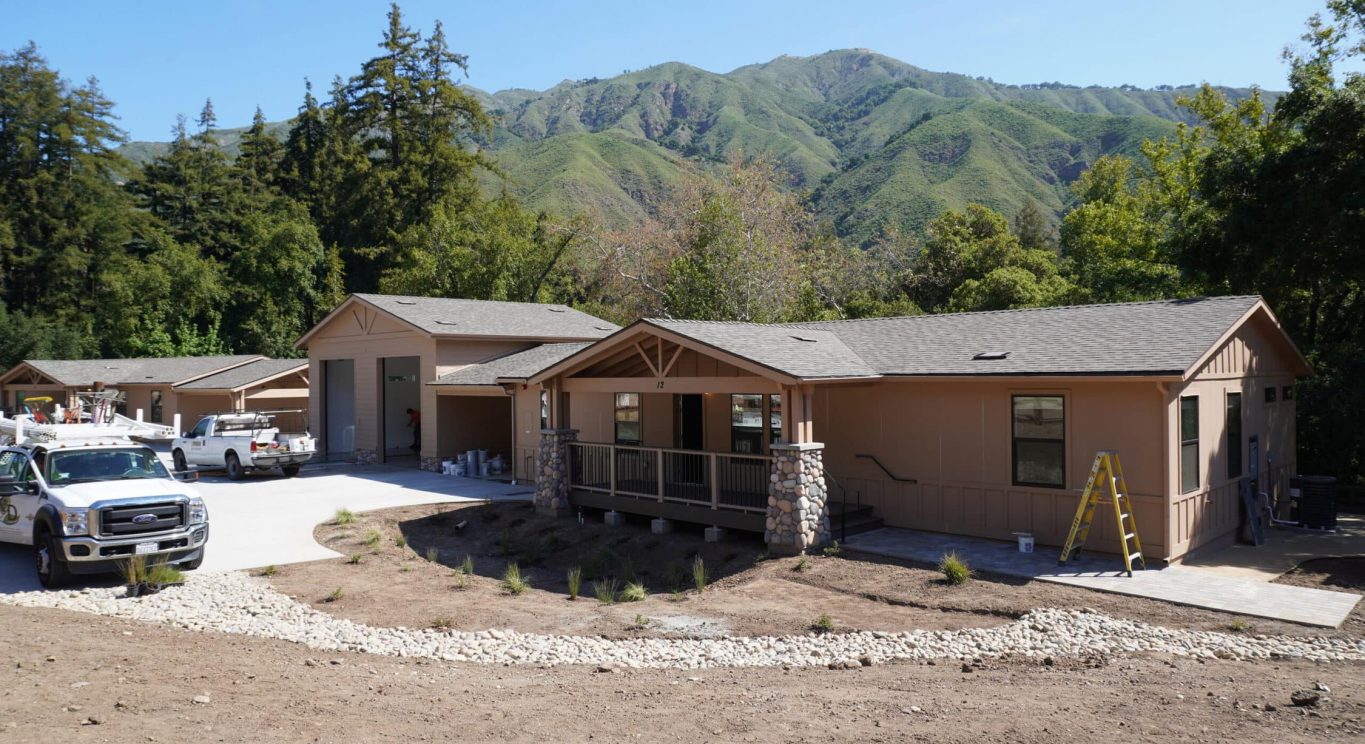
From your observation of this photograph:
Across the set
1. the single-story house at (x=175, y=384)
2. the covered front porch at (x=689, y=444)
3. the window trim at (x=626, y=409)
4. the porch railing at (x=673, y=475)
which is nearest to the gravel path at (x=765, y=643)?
the covered front porch at (x=689, y=444)

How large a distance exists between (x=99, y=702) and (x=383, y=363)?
21.7m

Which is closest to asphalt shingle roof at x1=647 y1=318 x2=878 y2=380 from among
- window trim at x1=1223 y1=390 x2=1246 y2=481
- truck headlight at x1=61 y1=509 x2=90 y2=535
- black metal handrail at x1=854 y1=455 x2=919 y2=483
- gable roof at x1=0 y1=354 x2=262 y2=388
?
black metal handrail at x1=854 y1=455 x2=919 y2=483

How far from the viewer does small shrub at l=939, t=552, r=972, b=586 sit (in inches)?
468

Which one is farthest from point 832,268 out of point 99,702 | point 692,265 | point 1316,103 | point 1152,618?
point 99,702

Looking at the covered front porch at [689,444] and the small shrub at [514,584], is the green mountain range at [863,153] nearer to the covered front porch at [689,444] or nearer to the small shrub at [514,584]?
the covered front porch at [689,444]

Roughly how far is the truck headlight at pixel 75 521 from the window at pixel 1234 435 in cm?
1690

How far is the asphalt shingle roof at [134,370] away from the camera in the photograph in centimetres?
3659

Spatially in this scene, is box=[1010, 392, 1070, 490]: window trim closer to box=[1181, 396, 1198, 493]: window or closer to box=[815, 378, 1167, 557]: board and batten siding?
box=[815, 378, 1167, 557]: board and batten siding

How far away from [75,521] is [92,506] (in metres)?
0.29

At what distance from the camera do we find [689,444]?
61.3ft

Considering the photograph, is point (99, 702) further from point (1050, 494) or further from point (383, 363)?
point (383, 363)

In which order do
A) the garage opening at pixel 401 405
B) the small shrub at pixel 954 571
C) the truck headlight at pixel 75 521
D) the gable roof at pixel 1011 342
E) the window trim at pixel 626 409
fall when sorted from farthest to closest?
1. the garage opening at pixel 401 405
2. the window trim at pixel 626 409
3. the gable roof at pixel 1011 342
4. the small shrub at pixel 954 571
5. the truck headlight at pixel 75 521

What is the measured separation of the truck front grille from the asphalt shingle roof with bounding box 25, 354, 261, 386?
85.5 ft

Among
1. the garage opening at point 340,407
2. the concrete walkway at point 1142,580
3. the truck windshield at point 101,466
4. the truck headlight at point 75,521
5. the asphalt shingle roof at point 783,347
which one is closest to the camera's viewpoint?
the concrete walkway at point 1142,580
